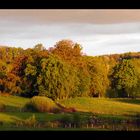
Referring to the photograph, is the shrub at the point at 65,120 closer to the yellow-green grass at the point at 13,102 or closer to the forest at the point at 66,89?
the forest at the point at 66,89

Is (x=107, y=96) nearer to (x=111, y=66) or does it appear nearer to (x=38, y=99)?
(x=111, y=66)

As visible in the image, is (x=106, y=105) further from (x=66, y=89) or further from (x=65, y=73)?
(x=65, y=73)

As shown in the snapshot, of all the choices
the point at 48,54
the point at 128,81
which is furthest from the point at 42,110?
the point at 128,81

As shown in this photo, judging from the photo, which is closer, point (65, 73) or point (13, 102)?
point (13, 102)
